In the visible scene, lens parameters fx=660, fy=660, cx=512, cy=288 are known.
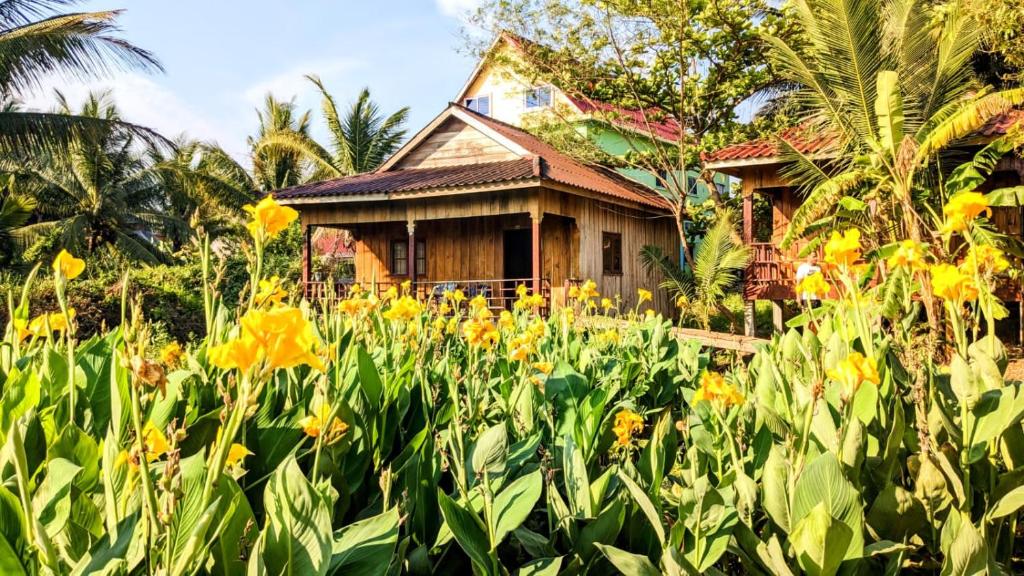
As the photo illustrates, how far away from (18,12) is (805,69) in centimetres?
1348

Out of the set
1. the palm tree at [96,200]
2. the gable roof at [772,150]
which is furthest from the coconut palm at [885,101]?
the palm tree at [96,200]

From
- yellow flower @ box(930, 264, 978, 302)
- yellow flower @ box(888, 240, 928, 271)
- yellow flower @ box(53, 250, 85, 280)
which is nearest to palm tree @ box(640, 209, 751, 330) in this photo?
yellow flower @ box(888, 240, 928, 271)

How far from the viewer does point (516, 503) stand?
1.31 meters

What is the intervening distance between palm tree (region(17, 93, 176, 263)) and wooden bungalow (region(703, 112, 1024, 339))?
58.4 ft

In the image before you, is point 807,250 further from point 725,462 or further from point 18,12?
point 18,12

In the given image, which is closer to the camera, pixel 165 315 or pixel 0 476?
pixel 0 476

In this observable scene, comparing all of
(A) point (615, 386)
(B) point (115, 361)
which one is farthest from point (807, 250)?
(B) point (115, 361)

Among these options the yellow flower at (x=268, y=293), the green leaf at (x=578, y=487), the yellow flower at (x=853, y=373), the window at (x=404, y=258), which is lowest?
the green leaf at (x=578, y=487)

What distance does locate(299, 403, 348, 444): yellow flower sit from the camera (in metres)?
1.16

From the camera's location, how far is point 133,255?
20516 mm

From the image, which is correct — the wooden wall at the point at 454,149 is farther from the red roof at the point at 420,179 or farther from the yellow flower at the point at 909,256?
the yellow flower at the point at 909,256

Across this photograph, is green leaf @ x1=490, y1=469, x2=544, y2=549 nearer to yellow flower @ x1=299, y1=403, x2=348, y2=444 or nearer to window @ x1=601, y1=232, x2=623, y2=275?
yellow flower @ x1=299, y1=403, x2=348, y2=444

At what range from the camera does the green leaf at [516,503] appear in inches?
50.2

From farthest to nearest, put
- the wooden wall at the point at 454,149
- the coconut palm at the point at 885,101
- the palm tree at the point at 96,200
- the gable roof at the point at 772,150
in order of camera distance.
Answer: the palm tree at the point at 96,200
the wooden wall at the point at 454,149
the gable roof at the point at 772,150
the coconut palm at the point at 885,101
